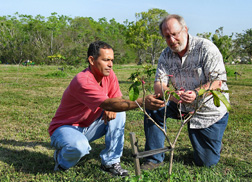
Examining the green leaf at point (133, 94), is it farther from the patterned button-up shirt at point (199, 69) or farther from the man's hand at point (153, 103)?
the patterned button-up shirt at point (199, 69)

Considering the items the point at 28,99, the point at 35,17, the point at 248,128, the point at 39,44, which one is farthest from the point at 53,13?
the point at 248,128

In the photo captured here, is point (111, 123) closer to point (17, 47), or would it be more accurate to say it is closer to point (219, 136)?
point (219, 136)

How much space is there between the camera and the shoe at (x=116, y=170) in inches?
110

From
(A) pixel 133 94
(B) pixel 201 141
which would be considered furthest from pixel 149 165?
(A) pixel 133 94

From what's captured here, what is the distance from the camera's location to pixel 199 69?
2910mm

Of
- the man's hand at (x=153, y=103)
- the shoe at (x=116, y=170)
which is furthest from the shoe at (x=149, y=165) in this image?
the man's hand at (x=153, y=103)

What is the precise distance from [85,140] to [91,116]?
0.32 m

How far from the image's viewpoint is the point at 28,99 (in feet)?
22.9

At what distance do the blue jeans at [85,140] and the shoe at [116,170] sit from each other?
0.13ft

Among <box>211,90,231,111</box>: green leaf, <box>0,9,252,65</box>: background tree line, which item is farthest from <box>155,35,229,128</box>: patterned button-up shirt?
<box>0,9,252,65</box>: background tree line

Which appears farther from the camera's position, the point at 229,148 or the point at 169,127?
the point at 169,127

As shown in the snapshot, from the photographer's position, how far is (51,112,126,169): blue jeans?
261 centimetres

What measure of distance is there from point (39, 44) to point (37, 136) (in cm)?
3762

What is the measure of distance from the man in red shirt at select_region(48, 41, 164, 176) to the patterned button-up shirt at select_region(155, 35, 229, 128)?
23.7 inches
